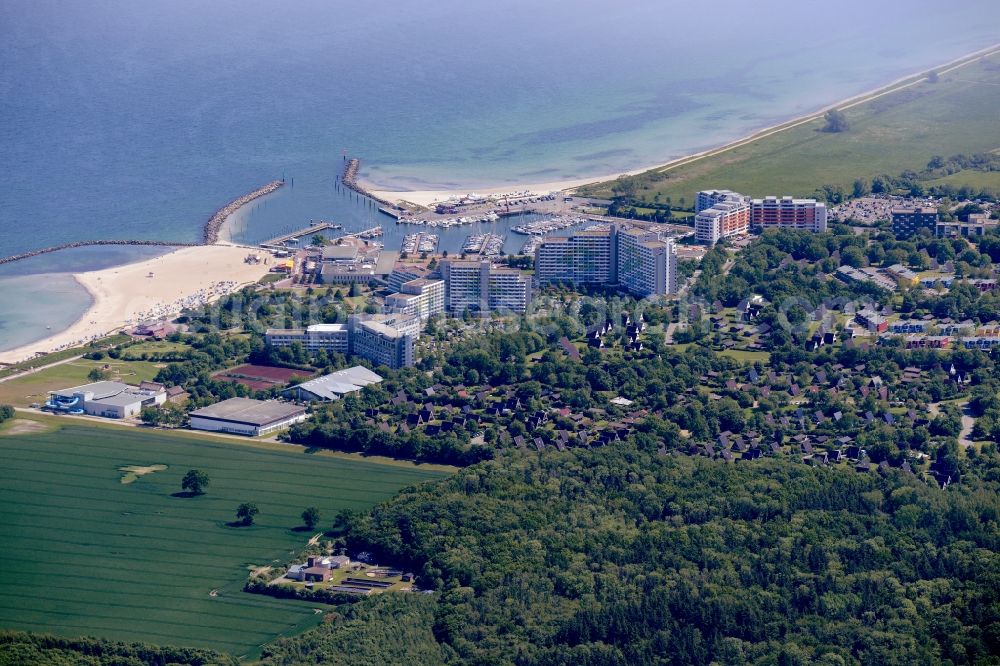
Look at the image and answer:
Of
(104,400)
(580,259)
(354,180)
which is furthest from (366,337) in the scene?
(354,180)

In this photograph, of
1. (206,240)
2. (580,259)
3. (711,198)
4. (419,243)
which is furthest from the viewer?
(711,198)

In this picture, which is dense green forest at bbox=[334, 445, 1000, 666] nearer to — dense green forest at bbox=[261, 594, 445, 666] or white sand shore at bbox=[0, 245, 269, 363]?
dense green forest at bbox=[261, 594, 445, 666]

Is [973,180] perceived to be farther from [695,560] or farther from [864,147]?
[695,560]

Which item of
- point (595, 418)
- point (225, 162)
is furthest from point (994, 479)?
point (225, 162)

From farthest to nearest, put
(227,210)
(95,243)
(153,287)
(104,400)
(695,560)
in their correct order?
(227,210), (95,243), (153,287), (104,400), (695,560)

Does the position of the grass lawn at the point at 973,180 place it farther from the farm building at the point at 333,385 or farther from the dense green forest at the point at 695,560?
the farm building at the point at 333,385

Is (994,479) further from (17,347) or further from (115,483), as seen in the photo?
(17,347)
